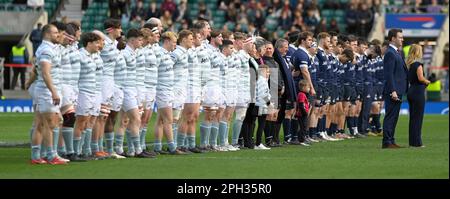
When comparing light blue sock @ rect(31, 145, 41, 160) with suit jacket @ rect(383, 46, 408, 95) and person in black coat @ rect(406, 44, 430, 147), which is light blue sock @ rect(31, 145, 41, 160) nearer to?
suit jacket @ rect(383, 46, 408, 95)

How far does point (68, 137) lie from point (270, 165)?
3064 millimetres

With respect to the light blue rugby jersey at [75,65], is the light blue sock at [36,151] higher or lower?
lower

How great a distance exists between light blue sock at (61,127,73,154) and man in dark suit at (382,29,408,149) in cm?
627

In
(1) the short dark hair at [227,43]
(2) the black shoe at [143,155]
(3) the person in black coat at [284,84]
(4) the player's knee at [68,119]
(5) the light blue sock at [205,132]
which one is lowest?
(2) the black shoe at [143,155]

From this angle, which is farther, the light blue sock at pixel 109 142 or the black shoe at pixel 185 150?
the black shoe at pixel 185 150

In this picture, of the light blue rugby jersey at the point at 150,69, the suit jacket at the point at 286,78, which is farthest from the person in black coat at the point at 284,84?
the light blue rugby jersey at the point at 150,69

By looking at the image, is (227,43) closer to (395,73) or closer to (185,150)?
(185,150)

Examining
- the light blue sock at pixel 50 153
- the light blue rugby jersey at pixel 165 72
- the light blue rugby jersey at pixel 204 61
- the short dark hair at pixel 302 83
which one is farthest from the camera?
the short dark hair at pixel 302 83

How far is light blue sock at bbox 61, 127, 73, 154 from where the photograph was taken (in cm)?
1859

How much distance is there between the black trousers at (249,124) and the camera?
73.2 ft

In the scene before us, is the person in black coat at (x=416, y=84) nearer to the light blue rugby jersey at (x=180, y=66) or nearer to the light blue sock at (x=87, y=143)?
the light blue rugby jersey at (x=180, y=66)

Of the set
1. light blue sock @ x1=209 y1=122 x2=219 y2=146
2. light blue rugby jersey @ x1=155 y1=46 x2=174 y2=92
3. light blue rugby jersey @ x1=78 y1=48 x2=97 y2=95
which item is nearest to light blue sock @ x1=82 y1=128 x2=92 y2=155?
light blue rugby jersey @ x1=78 y1=48 x2=97 y2=95

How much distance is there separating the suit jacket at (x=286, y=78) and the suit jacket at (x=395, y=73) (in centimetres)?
187
